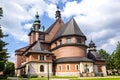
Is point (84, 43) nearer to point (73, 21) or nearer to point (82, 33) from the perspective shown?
point (82, 33)

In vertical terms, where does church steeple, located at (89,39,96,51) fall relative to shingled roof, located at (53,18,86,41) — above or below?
below

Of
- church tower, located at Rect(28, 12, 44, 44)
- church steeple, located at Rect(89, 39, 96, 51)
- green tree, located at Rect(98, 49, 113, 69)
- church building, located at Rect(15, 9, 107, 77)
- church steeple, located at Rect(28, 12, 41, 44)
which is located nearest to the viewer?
church building, located at Rect(15, 9, 107, 77)

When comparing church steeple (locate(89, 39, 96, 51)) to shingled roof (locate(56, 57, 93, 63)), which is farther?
church steeple (locate(89, 39, 96, 51))

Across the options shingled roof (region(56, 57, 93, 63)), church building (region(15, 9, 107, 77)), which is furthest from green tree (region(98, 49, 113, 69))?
shingled roof (region(56, 57, 93, 63))

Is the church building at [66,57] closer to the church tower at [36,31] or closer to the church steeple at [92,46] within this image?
the church steeple at [92,46]

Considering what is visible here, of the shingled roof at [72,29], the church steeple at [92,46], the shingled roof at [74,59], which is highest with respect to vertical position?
the shingled roof at [72,29]

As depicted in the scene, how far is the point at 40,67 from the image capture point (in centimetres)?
5353

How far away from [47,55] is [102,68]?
2111 cm

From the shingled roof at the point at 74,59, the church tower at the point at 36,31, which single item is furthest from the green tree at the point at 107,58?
the shingled roof at the point at 74,59

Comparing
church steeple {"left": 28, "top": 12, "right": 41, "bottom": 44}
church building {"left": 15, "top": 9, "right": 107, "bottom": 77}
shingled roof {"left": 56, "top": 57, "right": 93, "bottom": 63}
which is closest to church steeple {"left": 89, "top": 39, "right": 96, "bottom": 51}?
church building {"left": 15, "top": 9, "right": 107, "bottom": 77}

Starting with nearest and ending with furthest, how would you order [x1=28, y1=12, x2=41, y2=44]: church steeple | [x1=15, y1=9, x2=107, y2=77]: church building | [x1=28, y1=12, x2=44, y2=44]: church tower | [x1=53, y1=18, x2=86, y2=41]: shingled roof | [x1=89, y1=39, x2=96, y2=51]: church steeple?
[x1=15, y1=9, x2=107, y2=77]: church building
[x1=53, y1=18, x2=86, y2=41]: shingled roof
[x1=89, y1=39, x2=96, y2=51]: church steeple
[x1=28, y1=12, x2=44, y2=44]: church tower
[x1=28, y1=12, x2=41, y2=44]: church steeple

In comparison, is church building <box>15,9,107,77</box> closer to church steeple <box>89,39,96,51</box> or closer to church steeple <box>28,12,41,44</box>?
church steeple <box>89,39,96,51</box>

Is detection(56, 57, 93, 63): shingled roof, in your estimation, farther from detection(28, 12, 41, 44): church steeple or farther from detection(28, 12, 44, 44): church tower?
detection(28, 12, 41, 44): church steeple

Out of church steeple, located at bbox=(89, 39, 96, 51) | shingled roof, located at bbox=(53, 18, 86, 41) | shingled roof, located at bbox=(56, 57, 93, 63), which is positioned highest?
shingled roof, located at bbox=(53, 18, 86, 41)
